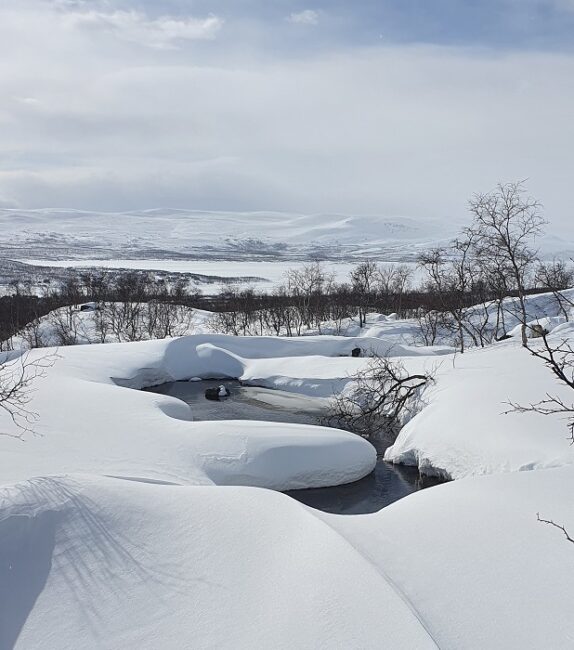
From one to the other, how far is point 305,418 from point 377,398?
9.58 feet

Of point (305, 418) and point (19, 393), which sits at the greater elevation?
point (19, 393)

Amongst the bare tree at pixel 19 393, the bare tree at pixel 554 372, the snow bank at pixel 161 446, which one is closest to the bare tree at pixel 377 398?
the snow bank at pixel 161 446

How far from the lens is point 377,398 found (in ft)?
73.5

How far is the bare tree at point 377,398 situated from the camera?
2069 cm

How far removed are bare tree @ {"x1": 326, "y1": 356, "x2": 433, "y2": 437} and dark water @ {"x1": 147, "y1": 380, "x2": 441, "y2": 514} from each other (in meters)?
1.04

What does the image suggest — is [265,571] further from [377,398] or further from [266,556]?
[377,398]

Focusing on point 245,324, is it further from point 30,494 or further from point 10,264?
point 10,264

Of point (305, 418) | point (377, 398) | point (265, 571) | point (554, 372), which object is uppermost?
point (554, 372)

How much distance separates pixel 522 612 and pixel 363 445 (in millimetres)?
9691

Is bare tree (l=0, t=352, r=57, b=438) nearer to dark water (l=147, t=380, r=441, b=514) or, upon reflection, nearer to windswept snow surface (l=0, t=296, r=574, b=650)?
windswept snow surface (l=0, t=296, r=574, b=650)

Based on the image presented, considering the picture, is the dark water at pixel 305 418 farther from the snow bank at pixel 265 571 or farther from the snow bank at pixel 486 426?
the snow bank at pixel 265 571

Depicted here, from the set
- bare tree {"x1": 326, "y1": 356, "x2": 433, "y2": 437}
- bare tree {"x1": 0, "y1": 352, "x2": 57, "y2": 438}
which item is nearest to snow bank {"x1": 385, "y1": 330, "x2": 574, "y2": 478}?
bare tree {"x1": 326, "y1": 356, "x2": 433, "y2": 437}

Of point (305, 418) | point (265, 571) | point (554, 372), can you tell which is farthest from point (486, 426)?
point (554, 372)

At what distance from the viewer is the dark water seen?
14539 mm
